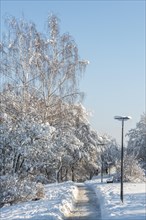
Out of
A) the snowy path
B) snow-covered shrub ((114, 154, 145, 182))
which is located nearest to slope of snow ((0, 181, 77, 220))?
the snowy path

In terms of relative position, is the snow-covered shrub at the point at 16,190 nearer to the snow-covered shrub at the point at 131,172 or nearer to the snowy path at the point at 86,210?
the snowy path at the point at 86,210

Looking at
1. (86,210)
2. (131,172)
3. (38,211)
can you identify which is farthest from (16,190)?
(131,172)

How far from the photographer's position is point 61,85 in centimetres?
3073

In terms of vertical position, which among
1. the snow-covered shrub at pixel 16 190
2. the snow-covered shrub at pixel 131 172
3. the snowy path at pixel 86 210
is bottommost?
the snowy path at pixel 86 210

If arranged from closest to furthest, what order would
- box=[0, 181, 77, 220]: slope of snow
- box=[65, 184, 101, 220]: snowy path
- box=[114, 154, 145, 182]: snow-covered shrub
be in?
1. box=[0, 181, 77, 220]: slope of snow
2. box=[65, 184, 101, 220]: snowy path
3. box=[114, 154, 145, 182]: snow-covered shrub

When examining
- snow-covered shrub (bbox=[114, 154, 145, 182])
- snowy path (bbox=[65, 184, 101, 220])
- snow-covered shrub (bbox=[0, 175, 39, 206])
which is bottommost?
snowy path (bbox=[65, 184, 101, 220])

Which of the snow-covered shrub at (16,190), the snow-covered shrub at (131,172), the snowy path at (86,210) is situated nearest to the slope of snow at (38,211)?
the snowy path at (86,210)

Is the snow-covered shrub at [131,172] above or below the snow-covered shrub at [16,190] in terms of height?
above

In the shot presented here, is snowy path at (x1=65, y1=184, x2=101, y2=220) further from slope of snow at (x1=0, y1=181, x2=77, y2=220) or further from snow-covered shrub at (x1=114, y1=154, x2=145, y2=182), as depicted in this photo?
snow-covered shrub at (x1=114, y1=154, x2=145, y2=182)

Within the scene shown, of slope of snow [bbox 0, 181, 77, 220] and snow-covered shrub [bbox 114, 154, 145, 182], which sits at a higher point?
snow-covered shrub [bbox 114, 154, 145, 182]

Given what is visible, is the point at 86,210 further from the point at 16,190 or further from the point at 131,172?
the point at 131,172

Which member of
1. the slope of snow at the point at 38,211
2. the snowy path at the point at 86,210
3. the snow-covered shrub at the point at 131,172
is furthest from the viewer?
the snow-covered shrub at the point at 131,172

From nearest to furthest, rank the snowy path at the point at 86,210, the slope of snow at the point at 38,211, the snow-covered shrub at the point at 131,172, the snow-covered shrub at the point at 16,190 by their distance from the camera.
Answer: the slope of snow at the point at 38,211
the snowy path at the point at 86,210
the snow-covered shrub at the point at 16,190
the snow-covered shrub at the point at 131,172

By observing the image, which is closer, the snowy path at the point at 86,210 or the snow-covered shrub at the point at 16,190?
the snowy path at the point at 86,210
